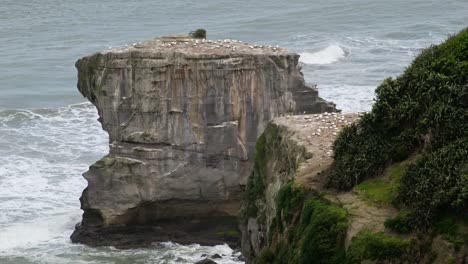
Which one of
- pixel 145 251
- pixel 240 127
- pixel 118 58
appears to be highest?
pixel 118 58

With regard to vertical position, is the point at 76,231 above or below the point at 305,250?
below

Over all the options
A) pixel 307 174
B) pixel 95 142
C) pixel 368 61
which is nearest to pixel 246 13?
pixel 368 61

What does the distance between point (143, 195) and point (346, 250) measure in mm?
13687

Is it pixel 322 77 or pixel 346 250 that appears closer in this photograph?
pixel 346 250

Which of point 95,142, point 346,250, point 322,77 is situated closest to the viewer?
point 346,250

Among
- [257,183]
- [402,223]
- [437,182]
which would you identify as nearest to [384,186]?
[437,182]

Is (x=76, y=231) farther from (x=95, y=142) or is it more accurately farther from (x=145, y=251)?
(x=95, y=142)

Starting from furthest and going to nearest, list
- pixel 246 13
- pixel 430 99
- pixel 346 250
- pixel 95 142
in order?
pixel 246 13 → pixel 95 142 → pixel 430 99 → pixel 346 250

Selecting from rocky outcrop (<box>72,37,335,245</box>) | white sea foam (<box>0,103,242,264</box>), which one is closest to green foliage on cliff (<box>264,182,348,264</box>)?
white sea foam (<box>0,103,242,264</box>)

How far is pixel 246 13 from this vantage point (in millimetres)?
74125

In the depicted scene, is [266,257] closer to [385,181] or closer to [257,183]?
[385,181]

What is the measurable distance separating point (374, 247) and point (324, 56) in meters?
42.1

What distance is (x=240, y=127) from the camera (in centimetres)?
3106

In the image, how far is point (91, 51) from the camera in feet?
199
